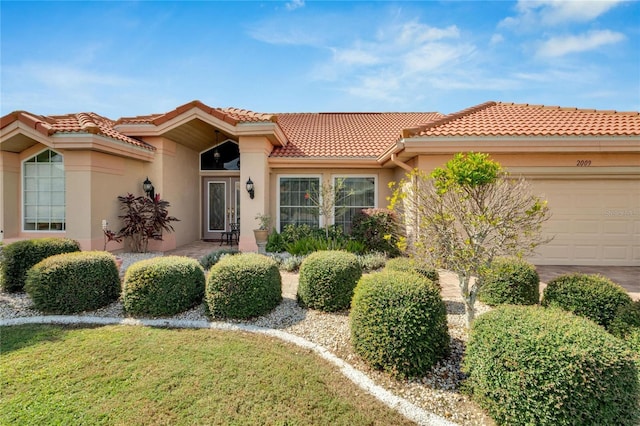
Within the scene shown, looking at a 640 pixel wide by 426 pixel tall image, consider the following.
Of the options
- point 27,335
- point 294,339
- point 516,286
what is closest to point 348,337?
point 294,339

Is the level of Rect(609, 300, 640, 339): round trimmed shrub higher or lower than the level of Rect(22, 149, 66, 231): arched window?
lower

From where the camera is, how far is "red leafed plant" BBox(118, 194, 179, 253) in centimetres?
1025

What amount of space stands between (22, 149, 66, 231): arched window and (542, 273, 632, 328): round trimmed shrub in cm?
1367

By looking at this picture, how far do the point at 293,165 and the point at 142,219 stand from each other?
5.85 meters

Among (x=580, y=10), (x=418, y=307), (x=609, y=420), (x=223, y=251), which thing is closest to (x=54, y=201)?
(x=223, y=251)

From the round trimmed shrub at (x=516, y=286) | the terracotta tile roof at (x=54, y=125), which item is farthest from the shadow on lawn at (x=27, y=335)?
the round trimmed shrub at (x=516, y=286)

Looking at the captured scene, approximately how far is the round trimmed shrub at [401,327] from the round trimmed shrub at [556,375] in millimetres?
642

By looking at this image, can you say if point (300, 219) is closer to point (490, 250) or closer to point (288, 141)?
point (288, 141)

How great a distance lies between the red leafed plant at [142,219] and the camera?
33.6 feet

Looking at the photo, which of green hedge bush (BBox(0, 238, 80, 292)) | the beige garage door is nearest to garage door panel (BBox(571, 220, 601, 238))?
the beige garage door

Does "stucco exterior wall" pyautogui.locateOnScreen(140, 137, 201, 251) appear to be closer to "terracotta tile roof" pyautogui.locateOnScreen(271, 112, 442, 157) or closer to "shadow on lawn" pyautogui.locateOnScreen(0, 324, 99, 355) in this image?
"terracotta tile roof" pyautogui.locateOnScreen(271, 112, 442, 157)

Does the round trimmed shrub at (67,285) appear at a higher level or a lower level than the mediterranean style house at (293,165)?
lower

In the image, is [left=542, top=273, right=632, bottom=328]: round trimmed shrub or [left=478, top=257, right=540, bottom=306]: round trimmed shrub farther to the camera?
[left=478, top=257, right=540, bottom=306]: round trimmed shrub

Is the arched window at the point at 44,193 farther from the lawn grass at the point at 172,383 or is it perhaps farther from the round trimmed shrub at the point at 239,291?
the round trimmed shrub at the point at 239,291
